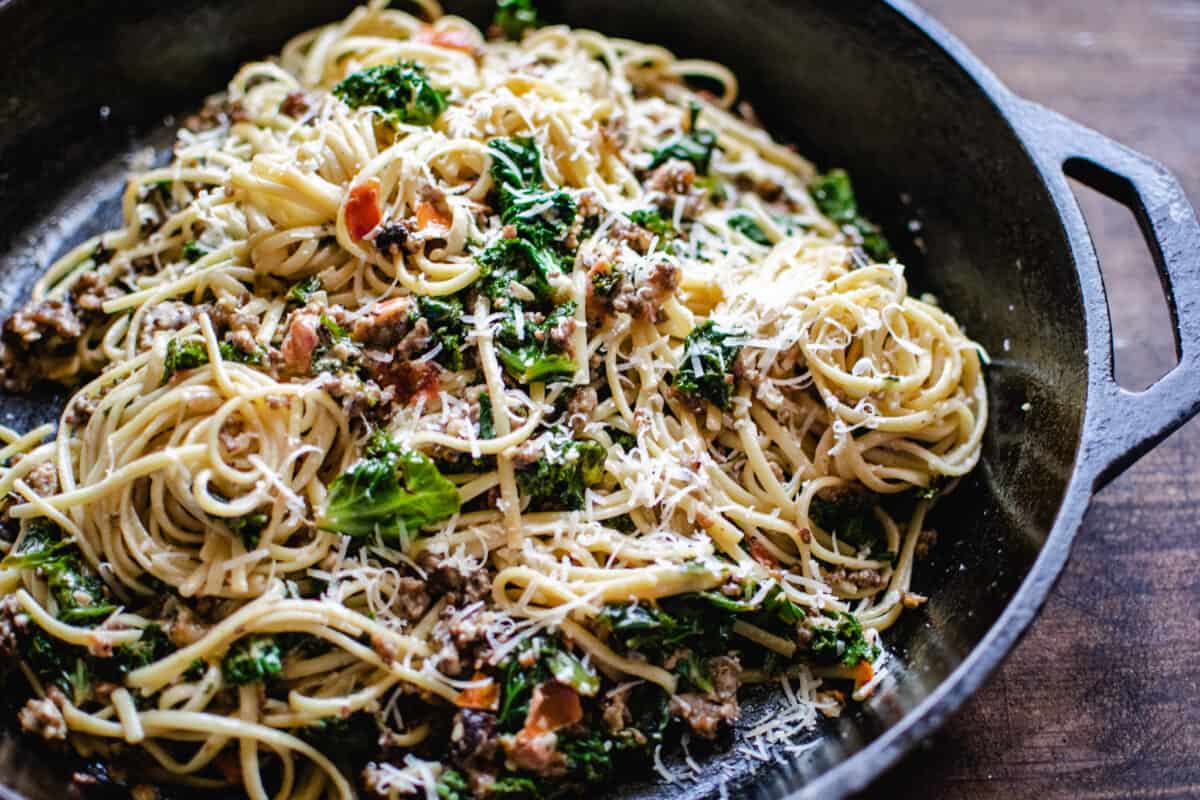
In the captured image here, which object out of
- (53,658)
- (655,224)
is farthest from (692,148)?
(53,658)

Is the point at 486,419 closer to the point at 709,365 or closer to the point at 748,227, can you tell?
the point at 709,365

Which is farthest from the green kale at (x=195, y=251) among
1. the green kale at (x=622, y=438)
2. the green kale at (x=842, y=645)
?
the green kale at (x=842, y=645)

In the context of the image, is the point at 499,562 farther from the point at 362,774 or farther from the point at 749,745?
the point at 749,745

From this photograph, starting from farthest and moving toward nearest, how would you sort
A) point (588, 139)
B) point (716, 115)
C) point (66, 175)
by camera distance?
point (716, 115) → point (66, 175) → point (588, 139)

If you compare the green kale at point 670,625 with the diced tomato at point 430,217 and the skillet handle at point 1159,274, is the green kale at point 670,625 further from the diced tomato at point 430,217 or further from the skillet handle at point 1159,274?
the diced tomato at point 430,217

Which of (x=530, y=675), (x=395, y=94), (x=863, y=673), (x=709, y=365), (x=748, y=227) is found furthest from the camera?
(x=748, y=227)

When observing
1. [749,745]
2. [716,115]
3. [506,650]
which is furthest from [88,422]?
[716,115]
